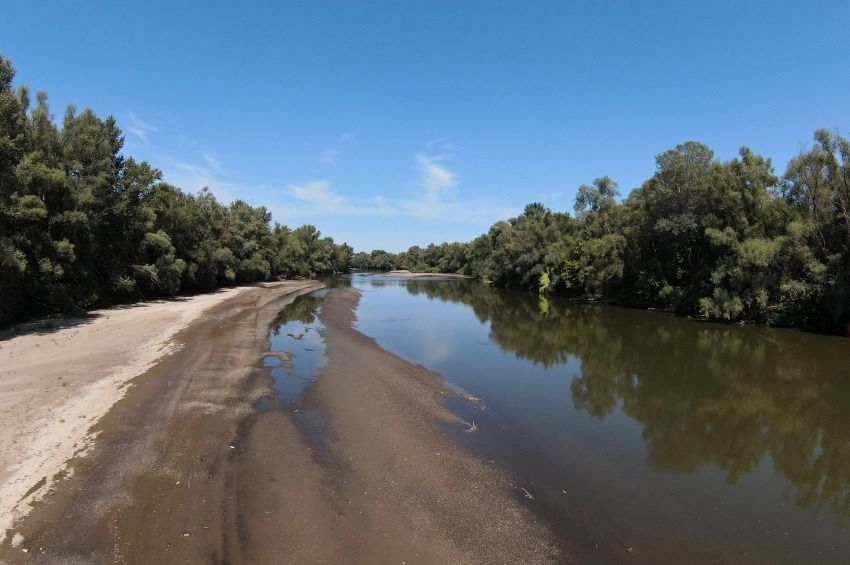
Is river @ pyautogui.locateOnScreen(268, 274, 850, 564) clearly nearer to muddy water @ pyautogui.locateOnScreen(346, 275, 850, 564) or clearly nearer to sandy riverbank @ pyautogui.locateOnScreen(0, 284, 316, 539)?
muddy water @ pyautogui.locateOnScreen(346, 275, 850, 564)

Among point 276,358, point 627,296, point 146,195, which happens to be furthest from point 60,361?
point 627,296

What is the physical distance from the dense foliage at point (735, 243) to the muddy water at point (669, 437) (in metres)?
5.15

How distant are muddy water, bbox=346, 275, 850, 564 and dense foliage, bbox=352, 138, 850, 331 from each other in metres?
5.15

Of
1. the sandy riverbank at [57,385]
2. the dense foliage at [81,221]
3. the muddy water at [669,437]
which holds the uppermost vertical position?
the dense foliage at [81,221]

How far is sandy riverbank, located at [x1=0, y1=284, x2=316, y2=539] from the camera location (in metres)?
8.41

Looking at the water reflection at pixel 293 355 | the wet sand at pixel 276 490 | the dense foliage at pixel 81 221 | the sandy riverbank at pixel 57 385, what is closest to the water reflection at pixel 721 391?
the wet sand at pixel 276 490

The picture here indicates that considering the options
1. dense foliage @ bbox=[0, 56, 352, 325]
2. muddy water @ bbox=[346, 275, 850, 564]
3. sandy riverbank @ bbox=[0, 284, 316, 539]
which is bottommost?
muddy water @ bbox=[346, 275, 850, 564]

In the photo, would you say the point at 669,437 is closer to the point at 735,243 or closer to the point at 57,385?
the point at 57,385

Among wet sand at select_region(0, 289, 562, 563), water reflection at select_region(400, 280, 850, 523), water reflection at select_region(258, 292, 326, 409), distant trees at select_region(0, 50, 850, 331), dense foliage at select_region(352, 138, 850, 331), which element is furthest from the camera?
dense foliage at select_region(352, 138, 850, 331)

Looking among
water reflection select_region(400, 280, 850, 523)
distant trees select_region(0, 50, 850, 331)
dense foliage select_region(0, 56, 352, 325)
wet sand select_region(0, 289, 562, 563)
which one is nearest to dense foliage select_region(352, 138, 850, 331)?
distant trees select_region(0, 50, 850, 331)

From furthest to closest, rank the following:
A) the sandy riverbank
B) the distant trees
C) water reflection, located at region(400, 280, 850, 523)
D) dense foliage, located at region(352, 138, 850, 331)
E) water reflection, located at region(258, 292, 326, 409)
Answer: dense foliage, located at region(352, 138, 850, 331) < the distant trees < water reflection, located at region(258, 292, 326, 409) < water reflection, located at region(400, 280, 850, 523) < the sandy riverbank

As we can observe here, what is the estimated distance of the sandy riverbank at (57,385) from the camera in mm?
8406

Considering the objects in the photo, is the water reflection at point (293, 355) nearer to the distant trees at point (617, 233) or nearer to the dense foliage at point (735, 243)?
the distant trees at point (617, 233)

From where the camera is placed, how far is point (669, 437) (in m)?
12.7
